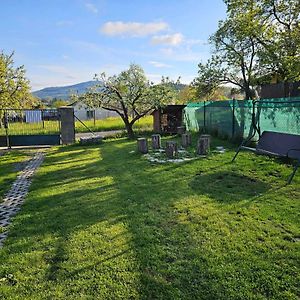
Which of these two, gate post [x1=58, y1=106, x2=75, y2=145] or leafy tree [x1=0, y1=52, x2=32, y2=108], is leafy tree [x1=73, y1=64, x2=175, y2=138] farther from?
leafy tree [x1=0, y1=52, x2=32, y2=108]

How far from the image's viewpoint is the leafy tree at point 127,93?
564 inches

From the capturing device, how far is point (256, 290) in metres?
2.36

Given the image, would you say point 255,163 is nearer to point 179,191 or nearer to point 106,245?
point 179,191

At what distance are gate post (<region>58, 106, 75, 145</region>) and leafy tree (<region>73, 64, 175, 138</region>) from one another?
1.01 m

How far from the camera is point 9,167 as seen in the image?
8492 millimetres

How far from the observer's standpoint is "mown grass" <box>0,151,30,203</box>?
636 cm

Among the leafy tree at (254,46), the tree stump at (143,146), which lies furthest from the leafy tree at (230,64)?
the tree stump at (143,146)

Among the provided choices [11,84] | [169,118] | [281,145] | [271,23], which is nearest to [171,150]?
[281,145]

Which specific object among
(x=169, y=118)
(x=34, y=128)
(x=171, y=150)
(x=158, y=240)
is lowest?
(x=158, y=240)

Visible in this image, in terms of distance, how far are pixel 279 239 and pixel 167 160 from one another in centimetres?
495

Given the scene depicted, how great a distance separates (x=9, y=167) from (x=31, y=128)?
272 inches

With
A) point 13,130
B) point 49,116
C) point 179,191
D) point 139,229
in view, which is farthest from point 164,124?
point 139,229

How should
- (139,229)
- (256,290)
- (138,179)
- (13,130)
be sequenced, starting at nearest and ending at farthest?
1. (256,290)
2. (139,229)
3. (138,179)
4. (13,130)

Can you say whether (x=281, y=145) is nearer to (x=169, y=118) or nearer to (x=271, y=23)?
(x=169, y=118)
